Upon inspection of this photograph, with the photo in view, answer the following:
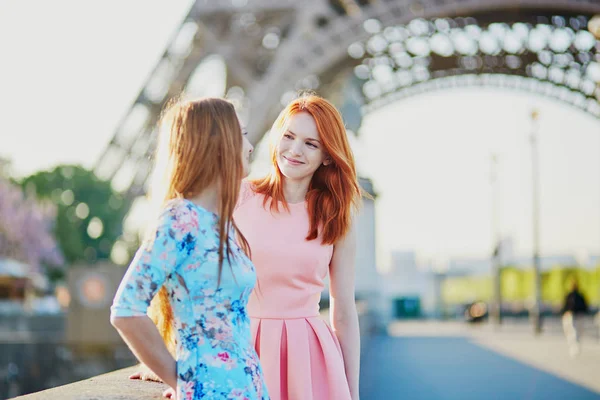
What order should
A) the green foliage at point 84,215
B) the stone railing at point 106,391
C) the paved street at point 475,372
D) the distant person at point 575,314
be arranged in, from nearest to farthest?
the stone railing at point 106,391
the paved street at point 475,372
the distant person at point 575,314
the green foliage at point 84,215

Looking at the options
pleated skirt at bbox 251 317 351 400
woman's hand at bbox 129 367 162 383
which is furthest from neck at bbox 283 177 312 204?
woman's hand at bbox 129 367 162 383

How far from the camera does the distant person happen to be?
49.8ft

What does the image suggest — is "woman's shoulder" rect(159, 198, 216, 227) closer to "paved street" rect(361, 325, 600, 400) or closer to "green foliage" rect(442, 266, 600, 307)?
"paved street" rect(361, 325, 600, 400)

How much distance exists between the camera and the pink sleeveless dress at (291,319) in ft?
9.59

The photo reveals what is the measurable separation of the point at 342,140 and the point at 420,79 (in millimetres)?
31147

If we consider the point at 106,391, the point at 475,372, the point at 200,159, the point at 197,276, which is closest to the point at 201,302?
the point at 197,276

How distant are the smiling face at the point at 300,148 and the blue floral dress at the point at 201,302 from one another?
868 mm

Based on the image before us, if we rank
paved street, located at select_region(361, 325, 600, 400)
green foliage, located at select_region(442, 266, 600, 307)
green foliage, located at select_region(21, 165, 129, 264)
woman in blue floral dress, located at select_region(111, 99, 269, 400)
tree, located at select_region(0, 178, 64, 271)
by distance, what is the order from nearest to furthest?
woman in blue floral dress, located at select_region(111, 99, 269, 400) < paved street, located at select_region(361, 325, 600, 400) < green foliage, located at select_region(21, 165, 129, 264) < tree, located at select_region(0, 178, 64, 271) < green foliage, located at select_region(442, 266, 600, 307)

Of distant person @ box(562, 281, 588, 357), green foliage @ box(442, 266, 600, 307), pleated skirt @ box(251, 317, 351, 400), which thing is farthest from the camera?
green foliage @ box(442, 266, 600, 307)

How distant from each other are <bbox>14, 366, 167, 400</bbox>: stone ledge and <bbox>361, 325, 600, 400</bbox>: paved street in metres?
5.44

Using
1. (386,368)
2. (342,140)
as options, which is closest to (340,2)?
(386,368)

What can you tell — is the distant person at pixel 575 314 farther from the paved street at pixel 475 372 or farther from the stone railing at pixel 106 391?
the stone railing at pixel 106 391

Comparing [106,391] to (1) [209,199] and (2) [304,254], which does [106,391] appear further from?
(1) [209,199]

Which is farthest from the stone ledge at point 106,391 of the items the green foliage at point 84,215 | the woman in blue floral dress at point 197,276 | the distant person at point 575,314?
the green foliage at point 84,215
